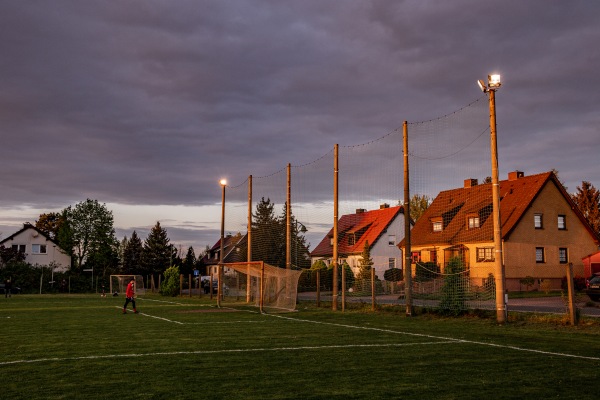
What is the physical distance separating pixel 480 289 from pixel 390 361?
1210 centimetres

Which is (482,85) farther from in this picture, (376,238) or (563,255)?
(376,238)

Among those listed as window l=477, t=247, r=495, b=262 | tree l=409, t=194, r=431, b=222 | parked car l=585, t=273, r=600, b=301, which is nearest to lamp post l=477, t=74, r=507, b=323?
parked car l=585, t=273, r=600, b=301

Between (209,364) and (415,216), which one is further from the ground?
(415,216)

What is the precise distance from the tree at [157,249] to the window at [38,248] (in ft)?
47.9

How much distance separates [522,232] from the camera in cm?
4553

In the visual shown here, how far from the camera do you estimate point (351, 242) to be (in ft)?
216

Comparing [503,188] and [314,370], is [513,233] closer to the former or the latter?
[503,188]

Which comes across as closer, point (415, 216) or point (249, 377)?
point (249, 377)

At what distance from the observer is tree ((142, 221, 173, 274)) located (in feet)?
294

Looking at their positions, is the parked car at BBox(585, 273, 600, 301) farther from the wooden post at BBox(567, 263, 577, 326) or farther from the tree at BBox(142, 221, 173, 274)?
the tree at BBox(142, 221, 173, 274)

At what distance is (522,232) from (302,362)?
3882cm

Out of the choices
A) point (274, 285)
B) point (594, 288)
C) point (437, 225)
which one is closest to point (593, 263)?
point (437, 225)

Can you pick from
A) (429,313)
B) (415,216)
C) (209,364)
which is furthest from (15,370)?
(415,216)

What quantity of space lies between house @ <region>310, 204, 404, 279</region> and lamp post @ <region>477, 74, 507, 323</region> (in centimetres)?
4188
